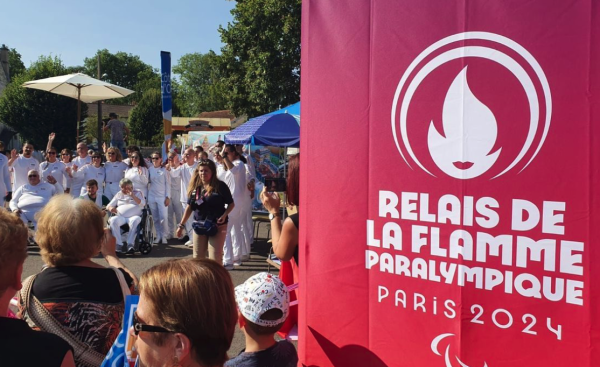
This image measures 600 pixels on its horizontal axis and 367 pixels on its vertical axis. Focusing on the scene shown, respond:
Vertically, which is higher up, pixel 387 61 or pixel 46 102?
pixel 46 102

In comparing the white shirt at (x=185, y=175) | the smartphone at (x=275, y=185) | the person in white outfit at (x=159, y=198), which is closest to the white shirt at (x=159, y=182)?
the person in white outfit at (x=159, y=198)

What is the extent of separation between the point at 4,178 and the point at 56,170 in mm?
1154

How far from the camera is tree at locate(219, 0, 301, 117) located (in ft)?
90.1

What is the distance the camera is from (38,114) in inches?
1422

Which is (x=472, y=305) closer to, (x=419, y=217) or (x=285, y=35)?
(x=419, y=217)

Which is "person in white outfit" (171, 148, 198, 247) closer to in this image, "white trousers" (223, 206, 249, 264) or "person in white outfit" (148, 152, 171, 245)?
"person in white outfit" (148, 152, 171, 245)

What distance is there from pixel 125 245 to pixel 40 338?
8.39 metres

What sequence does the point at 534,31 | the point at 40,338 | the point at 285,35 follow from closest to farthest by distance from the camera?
the point at 40,338
the point at 534,31
the point at 285,35

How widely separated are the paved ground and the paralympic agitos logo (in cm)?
554

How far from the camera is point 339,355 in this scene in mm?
2689

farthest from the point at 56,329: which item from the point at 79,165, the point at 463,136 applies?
the point at 79,165

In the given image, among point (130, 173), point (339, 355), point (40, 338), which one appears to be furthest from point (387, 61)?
point (130, 173)

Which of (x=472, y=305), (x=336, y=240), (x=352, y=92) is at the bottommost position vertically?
(x=472, y=305)

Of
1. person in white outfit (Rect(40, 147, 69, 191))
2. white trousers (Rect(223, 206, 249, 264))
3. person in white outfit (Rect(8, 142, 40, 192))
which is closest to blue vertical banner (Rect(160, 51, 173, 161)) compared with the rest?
person in white outfit (Rect(40, 147, 69, 191))
